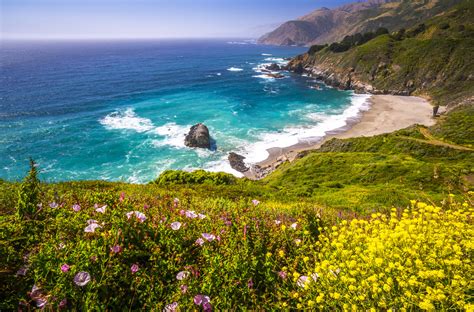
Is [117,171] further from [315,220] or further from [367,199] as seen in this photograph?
[315,220]

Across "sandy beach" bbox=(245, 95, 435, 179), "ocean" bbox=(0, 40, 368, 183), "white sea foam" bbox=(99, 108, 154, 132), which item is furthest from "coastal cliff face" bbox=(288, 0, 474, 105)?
"white sea foam" bbox=(99, 108, 154, 132)

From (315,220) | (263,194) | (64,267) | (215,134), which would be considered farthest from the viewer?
(215,134)

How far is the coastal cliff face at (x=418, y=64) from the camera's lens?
248 feet

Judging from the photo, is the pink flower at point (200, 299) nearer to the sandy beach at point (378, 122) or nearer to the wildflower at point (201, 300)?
the wildflower at point (201, 300)

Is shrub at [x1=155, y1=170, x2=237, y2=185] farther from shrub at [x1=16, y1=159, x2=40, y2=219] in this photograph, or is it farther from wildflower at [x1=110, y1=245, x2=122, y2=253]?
wildflower at [x1=110, y1=245, x2=122, y2=253]

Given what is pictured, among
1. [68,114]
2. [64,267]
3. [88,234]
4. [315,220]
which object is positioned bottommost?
[68,114]

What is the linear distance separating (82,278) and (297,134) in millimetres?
52212

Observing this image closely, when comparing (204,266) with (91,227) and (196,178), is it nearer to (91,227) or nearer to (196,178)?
(91,227)

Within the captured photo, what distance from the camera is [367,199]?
1734 centimetres

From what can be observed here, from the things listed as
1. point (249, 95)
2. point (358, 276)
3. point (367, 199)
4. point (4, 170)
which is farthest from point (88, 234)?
point (249, 95)

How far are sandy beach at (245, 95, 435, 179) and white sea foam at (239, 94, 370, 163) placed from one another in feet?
4.33

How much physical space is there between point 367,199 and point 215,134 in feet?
127

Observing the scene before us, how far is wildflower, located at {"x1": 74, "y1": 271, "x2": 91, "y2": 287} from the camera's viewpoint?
3129 mm

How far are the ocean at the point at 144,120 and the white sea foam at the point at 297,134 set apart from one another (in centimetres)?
19
